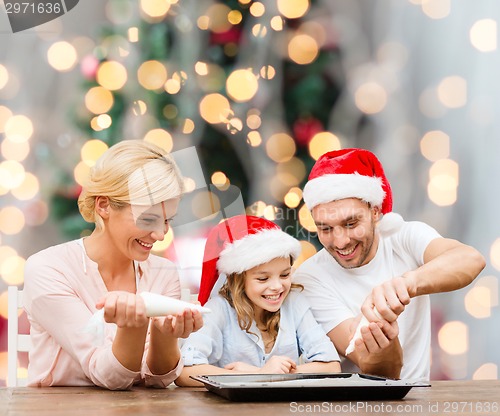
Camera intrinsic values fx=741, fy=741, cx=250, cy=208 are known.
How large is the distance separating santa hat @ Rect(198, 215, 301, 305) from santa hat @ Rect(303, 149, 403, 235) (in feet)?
0.45

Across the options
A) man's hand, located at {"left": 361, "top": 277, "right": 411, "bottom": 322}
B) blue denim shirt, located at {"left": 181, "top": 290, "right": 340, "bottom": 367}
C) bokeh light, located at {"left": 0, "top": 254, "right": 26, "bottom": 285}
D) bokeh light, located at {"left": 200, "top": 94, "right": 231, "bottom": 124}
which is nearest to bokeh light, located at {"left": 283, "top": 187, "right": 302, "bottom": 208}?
bokeh light, located at {"left": 200, "top": 94, "right": 231, "bottom": 124}

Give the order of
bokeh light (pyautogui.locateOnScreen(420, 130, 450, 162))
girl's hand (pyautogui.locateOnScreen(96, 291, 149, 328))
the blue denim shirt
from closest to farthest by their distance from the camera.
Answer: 1. girl's hand (pyautogui.locateOnScreen(96, 291, 149, 328))
2. the blue denim shirt
3. bokeh light (pyautogui.locateOnScreen(420, 130, 450, 162))

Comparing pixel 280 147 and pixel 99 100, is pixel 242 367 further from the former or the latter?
pixel 99 100

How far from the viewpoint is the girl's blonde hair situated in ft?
5.34

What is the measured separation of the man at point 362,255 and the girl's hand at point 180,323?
18.1 inches

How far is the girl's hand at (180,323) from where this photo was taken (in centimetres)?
→ 120

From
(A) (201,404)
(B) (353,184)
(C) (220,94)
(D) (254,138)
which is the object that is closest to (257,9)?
(C) (220,94)

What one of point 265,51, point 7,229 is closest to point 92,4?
point 265,51

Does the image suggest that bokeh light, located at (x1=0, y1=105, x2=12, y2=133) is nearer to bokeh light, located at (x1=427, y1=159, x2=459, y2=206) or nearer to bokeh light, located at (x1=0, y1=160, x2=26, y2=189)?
bokeh light, located at (x1=0, y1=160, x2=26, y2=189)

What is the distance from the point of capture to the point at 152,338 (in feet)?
4.31

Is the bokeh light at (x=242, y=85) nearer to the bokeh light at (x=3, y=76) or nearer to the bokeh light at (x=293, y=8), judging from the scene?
the bokeh light at (x=293, y=8)

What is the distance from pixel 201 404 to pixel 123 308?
0.63ft

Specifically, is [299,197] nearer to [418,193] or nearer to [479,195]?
[418,193]

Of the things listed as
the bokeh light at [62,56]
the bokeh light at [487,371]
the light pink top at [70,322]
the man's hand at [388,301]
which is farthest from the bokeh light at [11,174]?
the bokeh light at [487,371]
